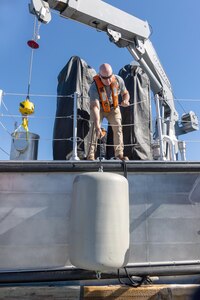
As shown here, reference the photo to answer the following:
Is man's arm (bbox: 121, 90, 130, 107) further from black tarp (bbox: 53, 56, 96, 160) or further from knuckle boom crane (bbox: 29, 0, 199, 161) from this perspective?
knuckle boom crane (bbox: 29, 0, 199, 161)

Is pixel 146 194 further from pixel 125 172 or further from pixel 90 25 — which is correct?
pixel 90 25

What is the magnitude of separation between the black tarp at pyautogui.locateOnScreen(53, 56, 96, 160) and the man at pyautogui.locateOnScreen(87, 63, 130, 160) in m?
0.30

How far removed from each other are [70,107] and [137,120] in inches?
38.3

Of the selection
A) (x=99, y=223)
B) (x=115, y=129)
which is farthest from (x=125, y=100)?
(x=99, y=223)

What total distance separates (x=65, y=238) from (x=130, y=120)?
196cm

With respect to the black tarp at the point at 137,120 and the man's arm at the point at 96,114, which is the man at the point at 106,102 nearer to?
the man's arm at the point at 96,114

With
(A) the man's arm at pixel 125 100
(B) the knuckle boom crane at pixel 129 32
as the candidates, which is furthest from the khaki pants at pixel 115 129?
(B) the knuckle boom crane at pixel 129 32

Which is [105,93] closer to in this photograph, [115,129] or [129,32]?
[115,129]

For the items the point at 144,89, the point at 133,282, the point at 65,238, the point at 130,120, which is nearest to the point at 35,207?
the point at 65,238

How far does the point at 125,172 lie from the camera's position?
10.1 ft

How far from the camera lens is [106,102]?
373 cm

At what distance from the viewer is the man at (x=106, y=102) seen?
3.61 meters

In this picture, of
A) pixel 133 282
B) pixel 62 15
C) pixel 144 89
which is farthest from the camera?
pixel 62 15

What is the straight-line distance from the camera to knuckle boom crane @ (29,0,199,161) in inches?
192
